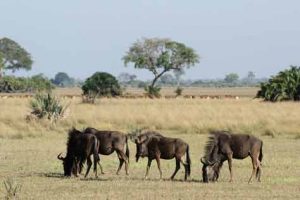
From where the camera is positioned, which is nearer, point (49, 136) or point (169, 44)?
point (49, 136)

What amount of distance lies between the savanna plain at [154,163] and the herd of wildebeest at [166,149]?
14.9 inches

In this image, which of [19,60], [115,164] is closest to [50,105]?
[115,164]

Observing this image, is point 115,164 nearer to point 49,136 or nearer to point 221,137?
point 221,137

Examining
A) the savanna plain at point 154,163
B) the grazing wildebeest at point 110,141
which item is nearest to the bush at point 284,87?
the savanna plain at point 154,163

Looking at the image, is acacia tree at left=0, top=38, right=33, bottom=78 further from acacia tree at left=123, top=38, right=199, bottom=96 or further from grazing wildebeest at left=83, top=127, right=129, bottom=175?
grazing wildebeest at left=83, top=127, right=129, bottom=175

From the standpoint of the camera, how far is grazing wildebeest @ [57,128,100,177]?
16.4 metres

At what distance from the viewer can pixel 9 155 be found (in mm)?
21594

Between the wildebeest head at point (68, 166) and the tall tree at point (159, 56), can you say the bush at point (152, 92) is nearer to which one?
the tall tree at point (159, 56)

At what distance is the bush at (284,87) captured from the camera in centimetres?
5169

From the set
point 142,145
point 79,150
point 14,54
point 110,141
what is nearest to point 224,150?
point 142,145

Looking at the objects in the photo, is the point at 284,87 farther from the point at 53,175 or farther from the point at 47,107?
the point at 53,175

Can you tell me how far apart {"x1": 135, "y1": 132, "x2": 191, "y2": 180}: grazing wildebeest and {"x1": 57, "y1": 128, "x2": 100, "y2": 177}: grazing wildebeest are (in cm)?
100

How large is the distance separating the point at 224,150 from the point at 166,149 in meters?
1.30

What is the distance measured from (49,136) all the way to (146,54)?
62.7 m
